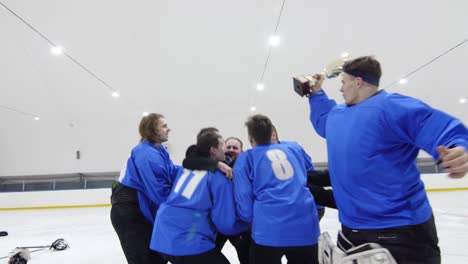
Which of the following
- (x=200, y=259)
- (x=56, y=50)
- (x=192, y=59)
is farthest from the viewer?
(x=192, y=59)

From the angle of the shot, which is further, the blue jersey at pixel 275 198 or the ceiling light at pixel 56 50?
the ceiling light at pixel 56 50

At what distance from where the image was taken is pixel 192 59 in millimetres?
7641

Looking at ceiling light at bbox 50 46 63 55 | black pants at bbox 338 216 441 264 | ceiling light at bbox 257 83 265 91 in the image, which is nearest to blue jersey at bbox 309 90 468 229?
black pants at bbox 338 216 441 264

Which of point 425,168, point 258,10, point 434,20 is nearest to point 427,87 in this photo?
point 425,168

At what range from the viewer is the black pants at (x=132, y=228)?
2.06m

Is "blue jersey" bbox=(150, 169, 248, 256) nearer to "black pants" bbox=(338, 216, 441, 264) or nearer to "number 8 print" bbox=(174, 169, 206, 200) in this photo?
"number 8 print" bbox=(174, 169, 206, 200)

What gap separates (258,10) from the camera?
5.64m

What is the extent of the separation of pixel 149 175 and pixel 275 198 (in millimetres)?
864

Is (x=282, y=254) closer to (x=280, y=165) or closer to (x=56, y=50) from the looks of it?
(x=280, y=165)

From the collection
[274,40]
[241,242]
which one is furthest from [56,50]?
[241,242]

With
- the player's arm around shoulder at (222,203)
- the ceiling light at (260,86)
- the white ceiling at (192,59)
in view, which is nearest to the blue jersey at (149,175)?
the player's arm around shoulder at (222,203)

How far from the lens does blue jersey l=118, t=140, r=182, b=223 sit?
6.56 feet

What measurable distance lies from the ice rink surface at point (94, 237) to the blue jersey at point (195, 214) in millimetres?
1625

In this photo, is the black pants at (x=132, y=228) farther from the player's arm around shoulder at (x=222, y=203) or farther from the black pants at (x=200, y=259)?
the player's arm around shoulder at (x=222, y=203)
